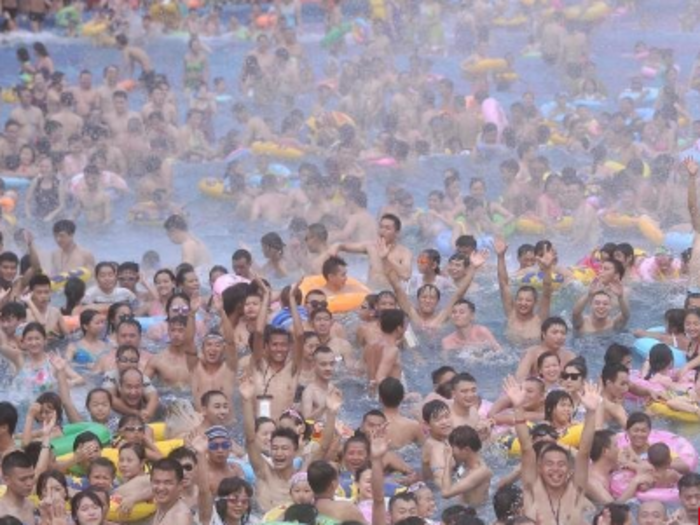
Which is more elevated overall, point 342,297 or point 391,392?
point 391,392

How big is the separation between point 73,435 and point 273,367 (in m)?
1.53

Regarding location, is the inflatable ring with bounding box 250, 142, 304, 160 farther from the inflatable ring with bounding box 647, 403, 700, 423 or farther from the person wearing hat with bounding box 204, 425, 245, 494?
the person wearing hat with bounding box 204, 425, 245, 494

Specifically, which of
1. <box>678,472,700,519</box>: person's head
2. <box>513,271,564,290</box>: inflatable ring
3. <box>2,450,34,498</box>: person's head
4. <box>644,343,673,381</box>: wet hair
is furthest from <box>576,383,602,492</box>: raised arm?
<box>513,271,564,290</box>: inflatable ring

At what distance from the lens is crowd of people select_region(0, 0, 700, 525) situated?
11.2 meters

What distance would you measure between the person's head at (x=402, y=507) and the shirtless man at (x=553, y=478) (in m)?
0.68

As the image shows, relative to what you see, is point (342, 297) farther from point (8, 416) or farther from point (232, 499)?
point (232, 499)

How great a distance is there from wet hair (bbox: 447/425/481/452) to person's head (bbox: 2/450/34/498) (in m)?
2.64

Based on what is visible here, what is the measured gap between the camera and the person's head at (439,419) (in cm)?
1180

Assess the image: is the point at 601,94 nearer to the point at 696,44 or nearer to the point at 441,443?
the point at 696,44

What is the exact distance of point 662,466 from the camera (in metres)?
11.5

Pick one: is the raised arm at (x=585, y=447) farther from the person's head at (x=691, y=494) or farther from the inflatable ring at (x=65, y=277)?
the inflatable ring at (x=65, y=277)

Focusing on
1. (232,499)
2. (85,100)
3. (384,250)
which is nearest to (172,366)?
(384,250)

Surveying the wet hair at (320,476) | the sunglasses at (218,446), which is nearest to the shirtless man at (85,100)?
the sunglasses at (218,446)

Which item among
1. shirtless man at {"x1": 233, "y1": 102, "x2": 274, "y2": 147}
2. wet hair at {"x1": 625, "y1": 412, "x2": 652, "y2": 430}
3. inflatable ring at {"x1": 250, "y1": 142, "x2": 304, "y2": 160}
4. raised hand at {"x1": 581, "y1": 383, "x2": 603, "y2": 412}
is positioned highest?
raised hand at {"x1": 581, "y1": 383, "x2": 603, "y2": 412}
